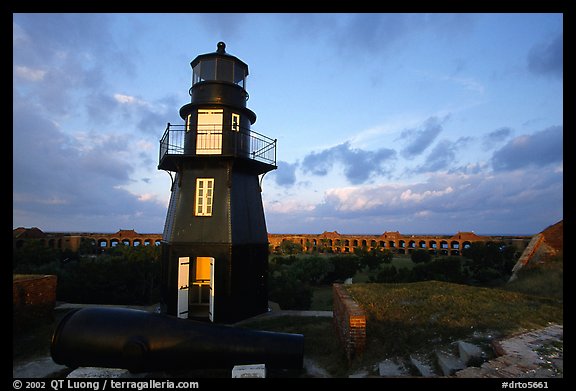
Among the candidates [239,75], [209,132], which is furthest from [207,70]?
[209,132]

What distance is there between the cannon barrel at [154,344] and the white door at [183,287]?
5.95 m

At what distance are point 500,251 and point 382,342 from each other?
911 inches

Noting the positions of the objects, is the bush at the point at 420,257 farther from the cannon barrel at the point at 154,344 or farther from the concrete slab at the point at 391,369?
the cannon barrel at the point at 154,344

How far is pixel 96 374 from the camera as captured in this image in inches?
226

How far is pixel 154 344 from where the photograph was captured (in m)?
5.59

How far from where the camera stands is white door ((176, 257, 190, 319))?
11781 millimetres

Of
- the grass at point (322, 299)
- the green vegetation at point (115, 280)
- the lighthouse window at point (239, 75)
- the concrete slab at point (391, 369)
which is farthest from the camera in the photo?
the grass at point (322, 299)

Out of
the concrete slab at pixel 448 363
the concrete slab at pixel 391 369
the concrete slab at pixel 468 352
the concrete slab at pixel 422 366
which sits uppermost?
the concrete slab at pixel 468 352

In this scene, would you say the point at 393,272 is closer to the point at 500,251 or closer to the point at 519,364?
the point at 500,251

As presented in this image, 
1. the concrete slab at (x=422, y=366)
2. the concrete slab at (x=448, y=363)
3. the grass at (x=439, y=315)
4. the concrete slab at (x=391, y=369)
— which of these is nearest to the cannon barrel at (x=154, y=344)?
the concrete slab at (x=391, y=369)

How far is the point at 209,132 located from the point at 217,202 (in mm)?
2931

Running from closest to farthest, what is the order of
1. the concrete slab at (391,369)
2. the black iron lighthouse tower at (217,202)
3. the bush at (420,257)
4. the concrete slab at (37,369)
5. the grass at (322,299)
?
1. the concrete slab at (391,369)
2. the concrete slab at (37,369)
3. the black iron lighthouse tower at (217,202)
4. the grass at (322,299)
5. the bush at (420,257)

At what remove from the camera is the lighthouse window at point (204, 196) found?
12055 mm
